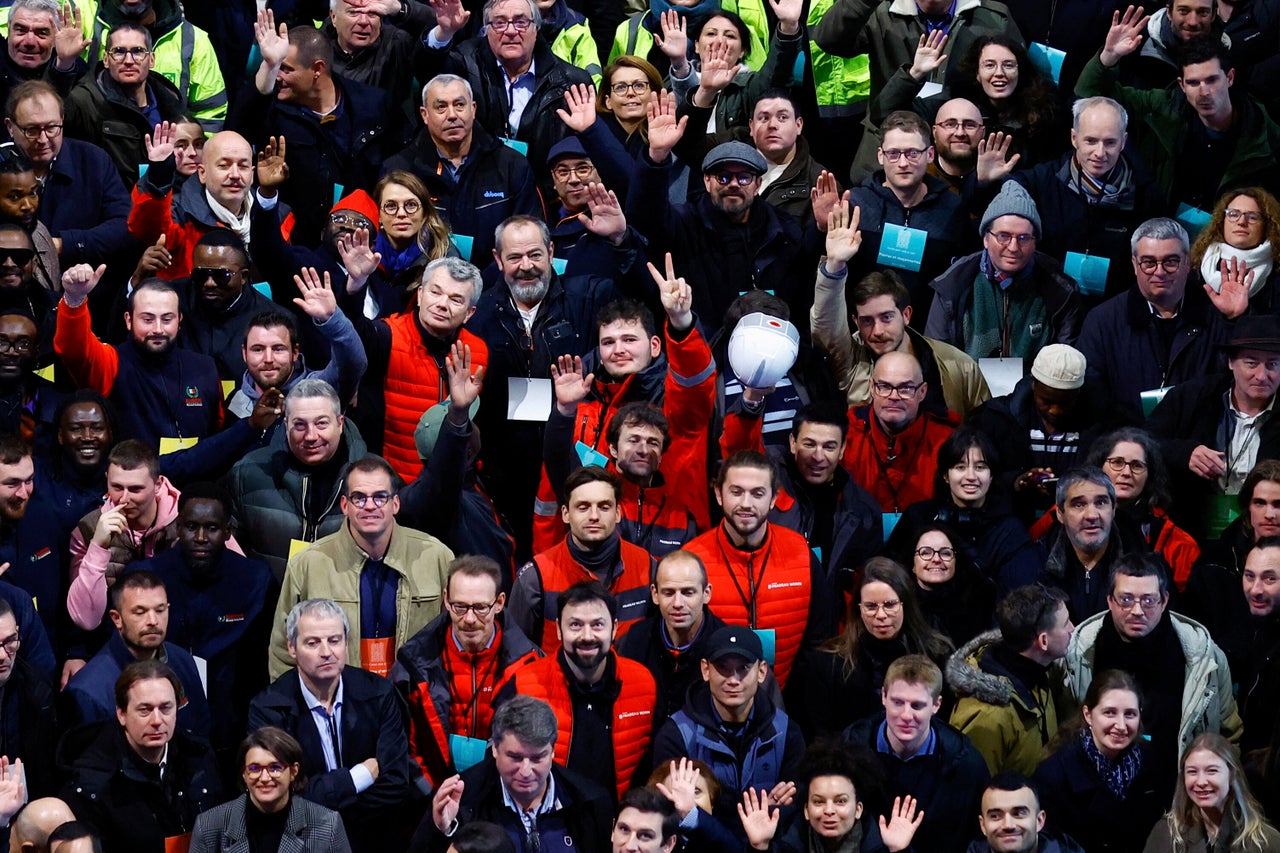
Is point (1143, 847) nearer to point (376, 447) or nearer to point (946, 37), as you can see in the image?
point (376, 447)

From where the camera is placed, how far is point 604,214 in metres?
9.62

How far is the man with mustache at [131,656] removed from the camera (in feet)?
26.6

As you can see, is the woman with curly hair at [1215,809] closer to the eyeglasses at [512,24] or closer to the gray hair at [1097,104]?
the gray hair at [1097,104]

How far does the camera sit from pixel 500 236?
973 centimetres

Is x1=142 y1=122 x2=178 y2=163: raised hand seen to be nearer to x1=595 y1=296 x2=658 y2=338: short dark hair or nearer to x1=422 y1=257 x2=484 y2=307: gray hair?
x1=422 y1=257 x2=484 y2=307: gray hair

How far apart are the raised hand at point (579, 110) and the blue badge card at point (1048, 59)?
7.73 feet

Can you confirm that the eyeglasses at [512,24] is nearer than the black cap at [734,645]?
No

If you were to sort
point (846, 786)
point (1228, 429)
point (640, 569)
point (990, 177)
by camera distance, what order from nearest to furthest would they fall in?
point (846, 786) → point (640, 569) → point (1228, 429) → point (990, 177)

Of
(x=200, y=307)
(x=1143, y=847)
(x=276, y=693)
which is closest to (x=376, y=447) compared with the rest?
(x=200, y=307)

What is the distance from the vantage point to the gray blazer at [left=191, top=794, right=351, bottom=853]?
25.2ft

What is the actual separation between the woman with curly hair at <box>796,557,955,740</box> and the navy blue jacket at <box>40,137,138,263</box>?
3.74 meters

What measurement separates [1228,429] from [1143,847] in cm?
203

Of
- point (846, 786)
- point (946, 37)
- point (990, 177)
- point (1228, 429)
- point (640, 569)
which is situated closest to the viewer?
point (846, 786)

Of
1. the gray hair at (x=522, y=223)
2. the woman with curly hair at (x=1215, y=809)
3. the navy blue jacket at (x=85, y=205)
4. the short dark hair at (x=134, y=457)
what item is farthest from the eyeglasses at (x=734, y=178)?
the woman with curly hair at (x=1215, y=809)
